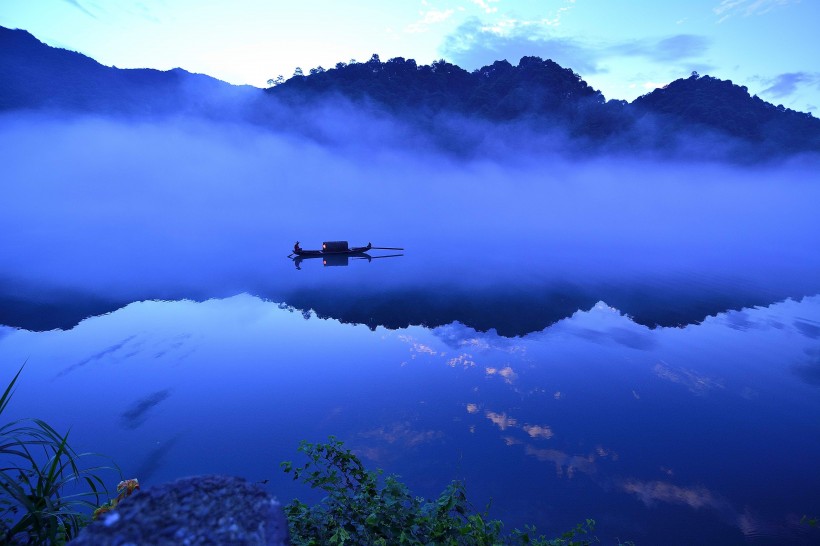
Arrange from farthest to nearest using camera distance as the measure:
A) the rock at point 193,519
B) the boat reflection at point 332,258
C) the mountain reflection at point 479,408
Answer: the boat reflection at point 332,258
the mountain reflection at point 479,408
the rock at point 193,519

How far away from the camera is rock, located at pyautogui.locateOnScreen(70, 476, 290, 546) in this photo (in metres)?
A: 2.59

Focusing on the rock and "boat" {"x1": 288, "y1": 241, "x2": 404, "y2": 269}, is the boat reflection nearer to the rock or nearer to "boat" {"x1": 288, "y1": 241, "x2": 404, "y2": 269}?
"boat" {"x1": 288, "y1": 241, "x2": 404, "y2": 269}

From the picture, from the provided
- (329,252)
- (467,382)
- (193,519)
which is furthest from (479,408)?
→ (329,252)

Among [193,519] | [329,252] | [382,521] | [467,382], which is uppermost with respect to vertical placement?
[193,519]

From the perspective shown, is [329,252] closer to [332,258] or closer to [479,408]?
[332,258]

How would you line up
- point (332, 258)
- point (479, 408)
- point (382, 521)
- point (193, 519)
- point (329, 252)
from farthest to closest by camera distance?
point (332, 258)
point (329, 252)
point (479, 408)
point (382, 521)
point (193, 519)

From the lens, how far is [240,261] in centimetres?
6781

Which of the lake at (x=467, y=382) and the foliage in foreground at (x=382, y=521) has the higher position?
the foliage in foreground at (x=382, y=521)

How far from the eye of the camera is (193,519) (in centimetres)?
278

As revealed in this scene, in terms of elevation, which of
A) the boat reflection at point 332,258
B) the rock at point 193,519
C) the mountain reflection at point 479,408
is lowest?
the mountain reflection at point 479,408

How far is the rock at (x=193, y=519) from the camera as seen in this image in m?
2.59

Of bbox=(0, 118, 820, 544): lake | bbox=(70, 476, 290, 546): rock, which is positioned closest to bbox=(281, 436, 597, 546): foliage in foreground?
bbox=(70, 476, 290, 546): rock

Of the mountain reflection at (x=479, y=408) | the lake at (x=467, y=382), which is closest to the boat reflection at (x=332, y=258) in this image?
the lake at (x=467, y=382)

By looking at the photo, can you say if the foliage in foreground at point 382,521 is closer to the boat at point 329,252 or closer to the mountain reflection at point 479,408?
the mountain reflection at point 479,408
